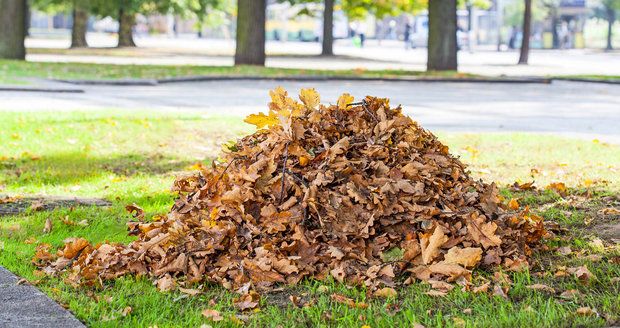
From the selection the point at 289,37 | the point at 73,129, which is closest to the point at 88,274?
the point at 73,129

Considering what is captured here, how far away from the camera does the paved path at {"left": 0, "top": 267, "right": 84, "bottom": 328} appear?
4.39m

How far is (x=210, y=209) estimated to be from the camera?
5.67 metres

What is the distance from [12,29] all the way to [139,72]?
5488mm

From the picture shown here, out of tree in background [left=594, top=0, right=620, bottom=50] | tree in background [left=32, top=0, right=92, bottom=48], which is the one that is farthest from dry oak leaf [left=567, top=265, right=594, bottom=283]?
tree in background [left=594, top=0, right=620, bottom=50]

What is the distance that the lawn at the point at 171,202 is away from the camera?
4.64 meters

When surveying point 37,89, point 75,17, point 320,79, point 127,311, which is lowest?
point 127,311

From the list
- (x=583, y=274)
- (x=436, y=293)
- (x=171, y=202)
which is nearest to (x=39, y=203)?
(x=171, y=202)

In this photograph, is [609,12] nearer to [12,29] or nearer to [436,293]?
[12,29]

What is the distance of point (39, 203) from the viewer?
7.66 m

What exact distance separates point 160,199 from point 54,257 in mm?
2282

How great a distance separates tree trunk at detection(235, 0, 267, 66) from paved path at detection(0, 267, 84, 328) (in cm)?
2330

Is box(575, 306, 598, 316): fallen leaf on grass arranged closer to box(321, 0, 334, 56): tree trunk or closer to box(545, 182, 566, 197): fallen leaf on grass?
box(545, 182, 566, 197): fallen leaf on grass

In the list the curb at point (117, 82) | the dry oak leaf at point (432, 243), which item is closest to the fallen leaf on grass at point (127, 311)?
the dry oak leaf at point (432, 243)

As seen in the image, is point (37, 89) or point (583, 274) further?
point (37, 89)
